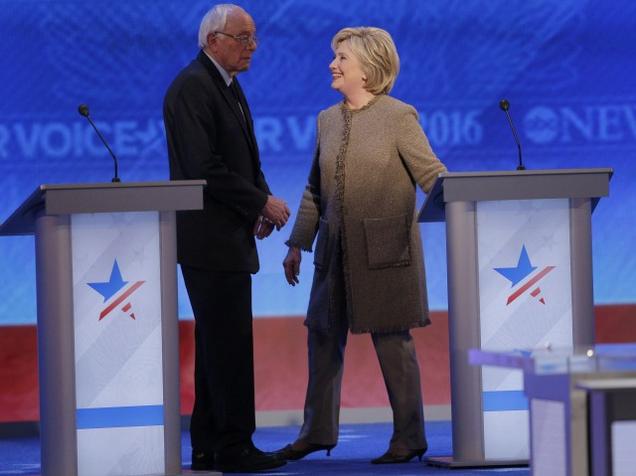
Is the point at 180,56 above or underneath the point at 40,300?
above

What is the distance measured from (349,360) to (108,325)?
2550mm

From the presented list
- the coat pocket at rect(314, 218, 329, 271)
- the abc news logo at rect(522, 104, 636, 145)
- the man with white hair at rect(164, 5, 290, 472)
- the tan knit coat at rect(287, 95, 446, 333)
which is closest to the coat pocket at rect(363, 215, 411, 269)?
the tan knit coat at rect(287, 95, 446, 333)

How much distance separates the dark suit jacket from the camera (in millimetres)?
4031

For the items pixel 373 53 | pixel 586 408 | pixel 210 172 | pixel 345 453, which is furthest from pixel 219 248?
pixel 586 408

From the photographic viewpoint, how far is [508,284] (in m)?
3.87

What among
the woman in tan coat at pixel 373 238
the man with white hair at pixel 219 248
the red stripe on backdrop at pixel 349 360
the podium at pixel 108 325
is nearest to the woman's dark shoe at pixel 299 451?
the woman in tan coat at pixel 373 238

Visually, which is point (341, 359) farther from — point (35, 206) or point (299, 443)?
point (35, 206)

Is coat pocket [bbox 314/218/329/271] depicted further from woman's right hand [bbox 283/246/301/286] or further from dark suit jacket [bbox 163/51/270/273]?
dark suit jacket [bbox 163/51/270/273]

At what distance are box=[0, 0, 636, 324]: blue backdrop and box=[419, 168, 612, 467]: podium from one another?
6.96ft

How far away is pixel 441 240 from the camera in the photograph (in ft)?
19.7

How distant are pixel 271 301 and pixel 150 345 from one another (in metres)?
2.33

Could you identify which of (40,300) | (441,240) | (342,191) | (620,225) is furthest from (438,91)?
(40,300)

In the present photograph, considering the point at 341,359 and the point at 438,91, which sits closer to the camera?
the point at 341,359

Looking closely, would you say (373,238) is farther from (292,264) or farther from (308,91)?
(308,91)
